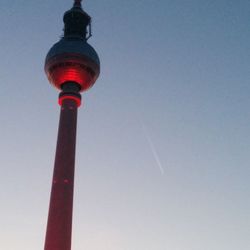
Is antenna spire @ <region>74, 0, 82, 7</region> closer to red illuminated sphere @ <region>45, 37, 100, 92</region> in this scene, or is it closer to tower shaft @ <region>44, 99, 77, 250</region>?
red illuminated sphere @ <region>45, 37, 100, 92</region>

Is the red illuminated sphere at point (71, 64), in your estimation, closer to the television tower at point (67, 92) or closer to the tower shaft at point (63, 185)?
the television tower at point (67, 92)

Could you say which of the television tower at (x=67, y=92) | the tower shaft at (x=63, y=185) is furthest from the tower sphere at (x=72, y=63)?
the tower shaft at (x=63, y=185)

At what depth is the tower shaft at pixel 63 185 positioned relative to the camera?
34.8 m

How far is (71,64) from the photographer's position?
4484 centimetres

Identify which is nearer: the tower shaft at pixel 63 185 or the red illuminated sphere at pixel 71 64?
the tower shaft at pixel 63 185

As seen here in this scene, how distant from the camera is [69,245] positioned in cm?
3503

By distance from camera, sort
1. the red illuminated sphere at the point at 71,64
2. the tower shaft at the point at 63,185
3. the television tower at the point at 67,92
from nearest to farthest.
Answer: the tower shaft at the point at 63,185 < the television tower at the point at 67,92 < the red illuminated sphere at the point at 71,64

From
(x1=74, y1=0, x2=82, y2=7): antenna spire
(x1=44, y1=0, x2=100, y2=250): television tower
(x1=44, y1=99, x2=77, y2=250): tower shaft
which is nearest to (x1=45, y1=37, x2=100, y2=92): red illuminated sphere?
(x1=44, y1=0, x2=100, y2=250): television tower

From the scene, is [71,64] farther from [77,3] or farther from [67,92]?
[77,3]

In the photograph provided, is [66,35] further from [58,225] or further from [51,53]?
[58,225]

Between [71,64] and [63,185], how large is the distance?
14.8m

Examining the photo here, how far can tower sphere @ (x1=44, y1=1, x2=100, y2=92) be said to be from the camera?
44719 millimetres

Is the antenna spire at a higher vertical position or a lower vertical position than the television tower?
higher

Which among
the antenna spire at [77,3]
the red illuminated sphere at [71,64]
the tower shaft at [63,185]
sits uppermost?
the antenna spire at [77,3]
